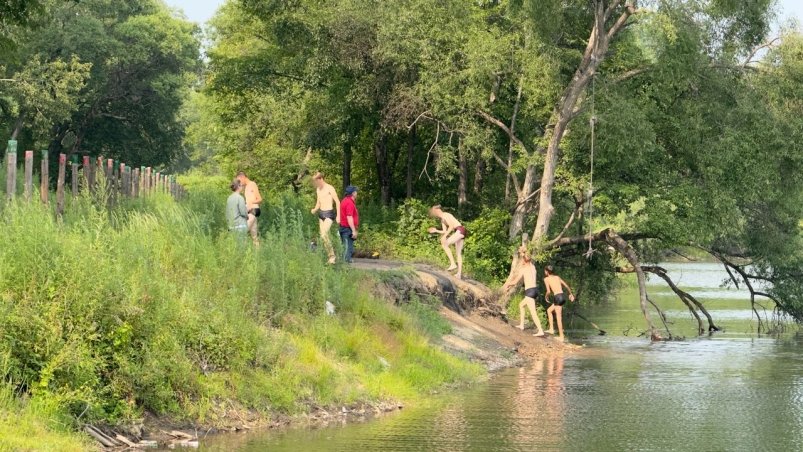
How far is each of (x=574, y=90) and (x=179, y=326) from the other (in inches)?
719

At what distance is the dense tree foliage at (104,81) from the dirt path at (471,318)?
3173cm

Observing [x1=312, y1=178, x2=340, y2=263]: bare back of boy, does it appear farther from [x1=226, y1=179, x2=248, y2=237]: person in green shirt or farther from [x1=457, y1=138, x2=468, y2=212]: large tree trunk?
[x1=457, y1=138, x2=468, y2=212]: large tree trunk

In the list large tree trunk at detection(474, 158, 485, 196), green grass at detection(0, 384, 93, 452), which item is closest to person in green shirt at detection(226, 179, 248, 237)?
green grass at detection(0, 384, 93, 452)

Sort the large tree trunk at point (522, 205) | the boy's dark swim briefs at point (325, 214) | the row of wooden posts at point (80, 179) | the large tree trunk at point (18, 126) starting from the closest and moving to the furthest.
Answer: the row of wooden posts at point (80, 179), the boy's dark swim briefs at point (325, 214), the large tree trunk at point (522, 205), the large tree trunk at point (18, 126)

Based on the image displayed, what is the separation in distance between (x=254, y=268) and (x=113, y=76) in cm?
5182

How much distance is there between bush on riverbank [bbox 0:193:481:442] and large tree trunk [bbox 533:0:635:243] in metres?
12.8

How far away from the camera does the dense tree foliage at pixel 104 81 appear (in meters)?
56.4

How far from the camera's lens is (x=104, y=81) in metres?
62.9

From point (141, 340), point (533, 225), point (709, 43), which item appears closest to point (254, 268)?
point (141, 340)

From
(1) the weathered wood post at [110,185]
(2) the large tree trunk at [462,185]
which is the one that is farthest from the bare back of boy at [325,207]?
(2) the large tree trunk at [462,185]

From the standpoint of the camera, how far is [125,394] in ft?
43.1

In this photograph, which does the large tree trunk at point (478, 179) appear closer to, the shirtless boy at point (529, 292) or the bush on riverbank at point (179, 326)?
the shirtless boy at point (529, 292)

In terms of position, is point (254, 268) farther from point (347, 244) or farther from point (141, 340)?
point (347, 244)

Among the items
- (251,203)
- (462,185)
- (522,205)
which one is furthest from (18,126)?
(251,203)
